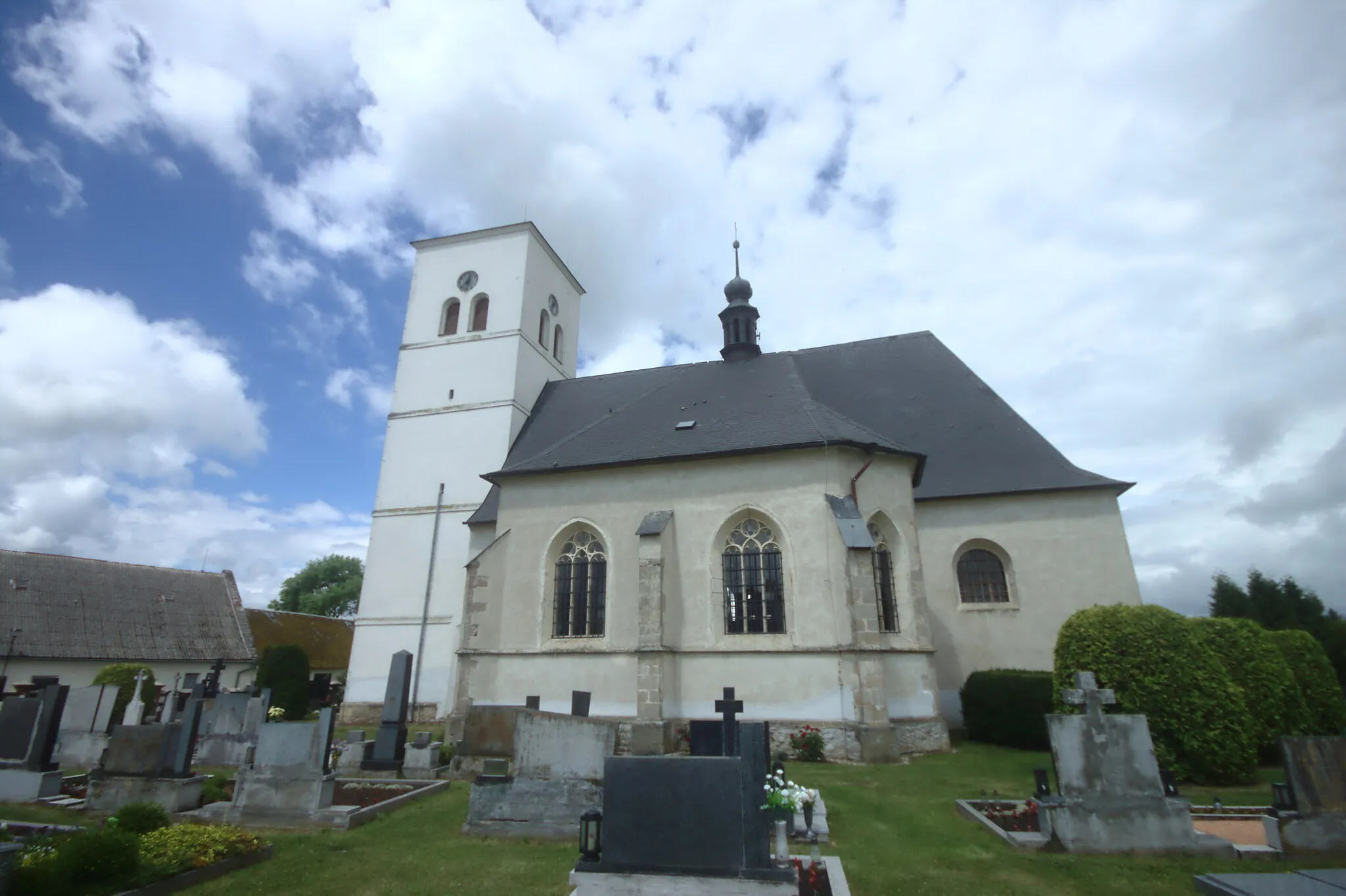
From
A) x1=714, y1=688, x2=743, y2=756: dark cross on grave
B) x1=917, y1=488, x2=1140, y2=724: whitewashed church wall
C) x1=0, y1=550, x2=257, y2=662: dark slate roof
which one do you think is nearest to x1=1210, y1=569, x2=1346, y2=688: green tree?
x1=917, y1=488, x2=1140, y2=724: whitewashed church wall

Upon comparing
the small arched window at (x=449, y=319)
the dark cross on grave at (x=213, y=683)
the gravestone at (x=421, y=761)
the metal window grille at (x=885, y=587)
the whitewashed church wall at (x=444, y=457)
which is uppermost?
the small arched window at (x=449, y=319)

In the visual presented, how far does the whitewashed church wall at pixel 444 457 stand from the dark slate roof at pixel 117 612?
45.6 feet

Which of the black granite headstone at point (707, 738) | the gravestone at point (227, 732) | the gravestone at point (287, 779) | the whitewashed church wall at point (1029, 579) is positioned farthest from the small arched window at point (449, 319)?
the black granite headstone at point (707, 738)

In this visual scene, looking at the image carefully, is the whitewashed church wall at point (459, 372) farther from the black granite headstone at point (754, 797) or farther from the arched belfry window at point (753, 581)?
the black granite headstone at point (754, 797)

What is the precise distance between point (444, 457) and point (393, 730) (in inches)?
446

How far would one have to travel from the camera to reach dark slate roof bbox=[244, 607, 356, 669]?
3275 centimetres

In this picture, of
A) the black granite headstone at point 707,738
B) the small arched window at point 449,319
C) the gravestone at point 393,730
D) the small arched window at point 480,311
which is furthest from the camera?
the small arched window at point 449,319

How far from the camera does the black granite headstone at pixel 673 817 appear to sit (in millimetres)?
4586

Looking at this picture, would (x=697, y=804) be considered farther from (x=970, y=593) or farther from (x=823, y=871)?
(x=970, y=593)

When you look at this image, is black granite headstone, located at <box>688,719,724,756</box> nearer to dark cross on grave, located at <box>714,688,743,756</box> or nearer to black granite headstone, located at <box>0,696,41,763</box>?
dark cross on grave, located at <box>714,688,743,756</box>

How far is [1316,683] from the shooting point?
1173 centimetres

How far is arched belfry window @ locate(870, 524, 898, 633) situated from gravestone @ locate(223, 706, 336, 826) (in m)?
10.3

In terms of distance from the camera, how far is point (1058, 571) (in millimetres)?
16938

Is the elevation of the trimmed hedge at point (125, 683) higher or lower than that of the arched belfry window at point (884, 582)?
lower
